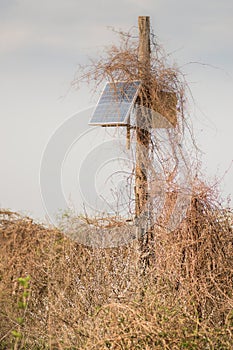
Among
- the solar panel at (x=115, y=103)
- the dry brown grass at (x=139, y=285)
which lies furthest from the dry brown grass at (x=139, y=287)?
the solar panel at (x=115, y=103)

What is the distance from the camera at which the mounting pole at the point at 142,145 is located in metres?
8.16

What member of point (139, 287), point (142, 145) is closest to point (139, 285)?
point (139, 287)

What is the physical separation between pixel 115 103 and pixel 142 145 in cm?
64

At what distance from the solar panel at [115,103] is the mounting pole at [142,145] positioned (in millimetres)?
176

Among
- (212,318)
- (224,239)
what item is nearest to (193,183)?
(224,239)

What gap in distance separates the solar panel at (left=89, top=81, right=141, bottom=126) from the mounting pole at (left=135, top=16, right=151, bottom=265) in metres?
0.18

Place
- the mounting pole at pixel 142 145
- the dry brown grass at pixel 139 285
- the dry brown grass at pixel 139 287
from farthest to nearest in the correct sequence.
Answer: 1. the mounting pole at pixel 142 145
2. the dry brown grass at pixel 139 287
3. the dry brown grass at pixel 139 285

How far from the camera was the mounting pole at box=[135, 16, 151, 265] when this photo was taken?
26.8 ft

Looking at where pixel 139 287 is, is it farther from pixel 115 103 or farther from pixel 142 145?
pixel 115 103

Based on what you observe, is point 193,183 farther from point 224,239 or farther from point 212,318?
point 212,318

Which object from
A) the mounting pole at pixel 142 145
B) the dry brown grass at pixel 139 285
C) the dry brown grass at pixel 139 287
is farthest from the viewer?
the mounting pole at pixel 142 145

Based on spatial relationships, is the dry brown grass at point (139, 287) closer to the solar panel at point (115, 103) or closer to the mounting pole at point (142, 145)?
the mounting pole at point (142, 145)

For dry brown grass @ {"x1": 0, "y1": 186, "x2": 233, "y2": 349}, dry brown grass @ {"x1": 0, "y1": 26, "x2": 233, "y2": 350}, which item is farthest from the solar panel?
dry brown grass @ {"x1": 0, "y1": 186, "x2": 233, "y2": 349}

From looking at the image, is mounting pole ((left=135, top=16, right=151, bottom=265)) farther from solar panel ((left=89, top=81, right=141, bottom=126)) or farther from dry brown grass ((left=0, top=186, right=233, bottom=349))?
dry brown grass ((left=0, top=186, right=233, bottom=349))
